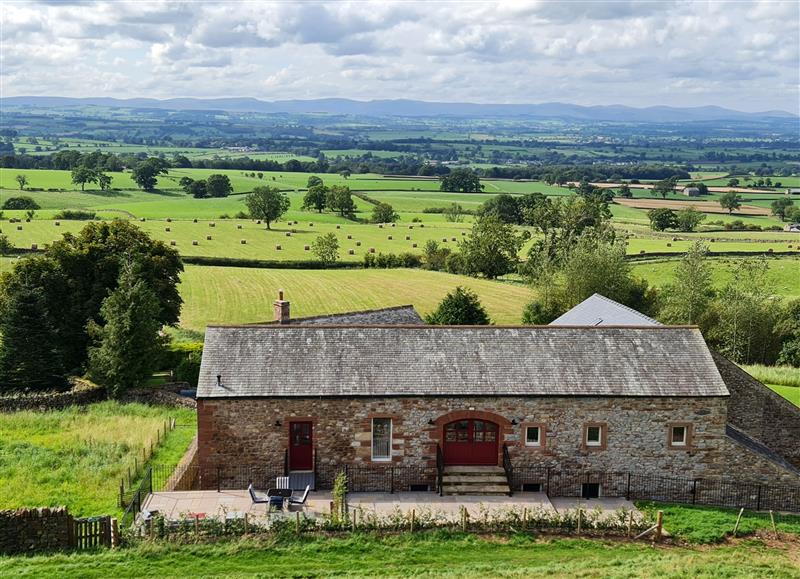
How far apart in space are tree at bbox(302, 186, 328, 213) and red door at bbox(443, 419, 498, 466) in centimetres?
9939

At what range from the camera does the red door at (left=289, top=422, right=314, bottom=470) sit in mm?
24641

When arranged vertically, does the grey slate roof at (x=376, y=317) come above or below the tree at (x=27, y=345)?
above

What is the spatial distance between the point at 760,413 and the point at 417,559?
54.2 feet

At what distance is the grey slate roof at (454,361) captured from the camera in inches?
974

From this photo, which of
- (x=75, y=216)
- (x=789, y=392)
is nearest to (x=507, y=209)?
(x=75, y=216)

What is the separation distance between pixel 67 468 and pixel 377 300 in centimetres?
3949

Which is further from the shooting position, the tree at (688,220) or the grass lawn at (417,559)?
the tree at (688,220)

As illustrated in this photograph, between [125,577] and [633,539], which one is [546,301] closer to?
[633,539]

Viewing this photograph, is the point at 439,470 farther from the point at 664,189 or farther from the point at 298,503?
the point at 664,189

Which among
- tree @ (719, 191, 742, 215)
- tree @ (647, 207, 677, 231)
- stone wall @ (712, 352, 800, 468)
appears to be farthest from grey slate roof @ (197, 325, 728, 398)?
tree @ (719, 191, 742, 215)

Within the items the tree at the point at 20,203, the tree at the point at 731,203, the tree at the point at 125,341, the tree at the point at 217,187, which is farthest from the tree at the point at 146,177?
the tree at the point at 125,341

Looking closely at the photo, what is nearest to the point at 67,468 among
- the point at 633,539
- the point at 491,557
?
the point at 491,557

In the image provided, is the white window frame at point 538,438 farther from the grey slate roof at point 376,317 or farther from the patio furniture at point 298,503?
the grey slate roof at point 376,317

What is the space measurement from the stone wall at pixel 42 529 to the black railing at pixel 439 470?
1044 cm
